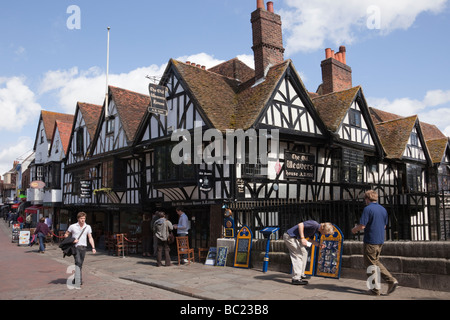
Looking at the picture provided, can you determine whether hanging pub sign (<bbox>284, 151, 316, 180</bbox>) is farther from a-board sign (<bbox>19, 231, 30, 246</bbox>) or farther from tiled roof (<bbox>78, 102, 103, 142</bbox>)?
a-board sign (<bbox>19, 231, 30, 246</bbox>)

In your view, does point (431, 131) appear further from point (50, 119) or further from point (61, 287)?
point (50, 119)

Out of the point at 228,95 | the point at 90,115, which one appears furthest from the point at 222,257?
the point at 90,115

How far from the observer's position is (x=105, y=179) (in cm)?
1967

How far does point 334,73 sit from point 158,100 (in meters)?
10.5

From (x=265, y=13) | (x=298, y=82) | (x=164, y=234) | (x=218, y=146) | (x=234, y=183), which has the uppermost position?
(x=265, y=13)

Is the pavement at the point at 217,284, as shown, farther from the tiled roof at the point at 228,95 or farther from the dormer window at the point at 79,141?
the dormer window at the point at 79,141

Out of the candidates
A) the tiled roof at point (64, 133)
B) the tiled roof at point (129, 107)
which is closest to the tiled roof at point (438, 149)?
the tiled roof at point (129, 107)

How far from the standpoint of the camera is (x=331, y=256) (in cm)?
870

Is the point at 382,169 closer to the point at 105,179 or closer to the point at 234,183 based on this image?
the point at 234,183

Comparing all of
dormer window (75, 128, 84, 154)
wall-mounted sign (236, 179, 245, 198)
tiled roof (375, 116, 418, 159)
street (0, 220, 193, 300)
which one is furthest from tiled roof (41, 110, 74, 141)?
tiled roof (375, 116, 418, 159)

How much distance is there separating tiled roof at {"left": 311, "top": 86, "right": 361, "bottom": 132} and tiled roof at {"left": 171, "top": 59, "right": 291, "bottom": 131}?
332 centimetres
